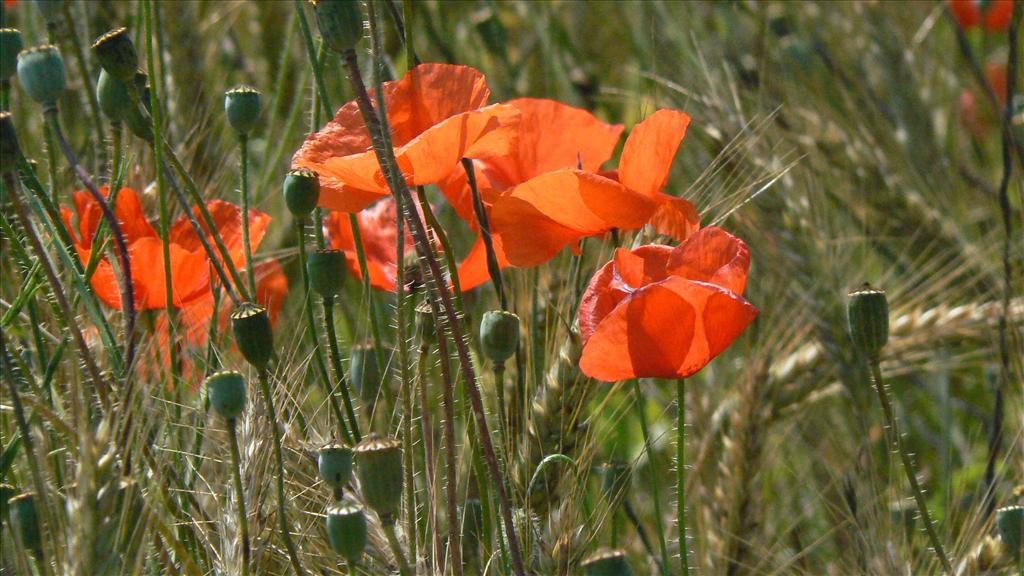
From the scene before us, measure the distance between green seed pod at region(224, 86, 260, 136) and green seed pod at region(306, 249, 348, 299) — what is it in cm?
11

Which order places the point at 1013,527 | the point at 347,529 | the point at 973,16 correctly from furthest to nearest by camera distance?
the point at 973,16 < the point at 1013,527 < the point at 347,529

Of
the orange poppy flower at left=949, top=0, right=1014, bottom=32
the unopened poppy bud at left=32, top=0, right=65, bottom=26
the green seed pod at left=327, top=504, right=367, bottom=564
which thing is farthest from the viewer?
the orange poppy flower at left=949, top=0, right=1014, bottom=32

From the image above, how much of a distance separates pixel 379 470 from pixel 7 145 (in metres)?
0.23

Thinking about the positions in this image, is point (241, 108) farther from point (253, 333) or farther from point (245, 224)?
point (253, 333)

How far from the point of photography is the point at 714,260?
63 centimetres

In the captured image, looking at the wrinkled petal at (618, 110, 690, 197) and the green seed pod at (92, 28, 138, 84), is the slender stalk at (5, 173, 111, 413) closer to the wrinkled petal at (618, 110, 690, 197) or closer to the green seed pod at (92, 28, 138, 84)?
the green seed pod at (92, 28, 138, 84)

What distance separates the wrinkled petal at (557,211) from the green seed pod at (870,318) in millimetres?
120

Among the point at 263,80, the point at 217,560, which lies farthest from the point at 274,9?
the point at 217,560

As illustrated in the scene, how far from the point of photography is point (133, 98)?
2.22ft

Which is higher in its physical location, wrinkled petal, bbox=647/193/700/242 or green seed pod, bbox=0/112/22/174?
green seed pod, bbox=0/112/22/174

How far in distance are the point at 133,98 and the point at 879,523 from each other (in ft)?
1.60

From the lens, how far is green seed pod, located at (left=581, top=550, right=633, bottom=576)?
52 centimetres

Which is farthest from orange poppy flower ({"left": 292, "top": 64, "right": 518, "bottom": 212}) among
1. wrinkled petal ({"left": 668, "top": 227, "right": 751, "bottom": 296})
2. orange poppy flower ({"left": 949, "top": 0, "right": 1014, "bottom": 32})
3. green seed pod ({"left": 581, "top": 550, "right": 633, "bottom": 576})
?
orange poppy flower ({"left": 949, "top": 0, "right": 1014, "bottom": 32})

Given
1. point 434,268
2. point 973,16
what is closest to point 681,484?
point 434,268
